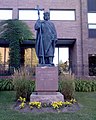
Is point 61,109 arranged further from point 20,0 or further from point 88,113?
point 20,0

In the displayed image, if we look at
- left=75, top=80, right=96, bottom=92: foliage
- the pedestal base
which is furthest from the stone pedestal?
left=75, top=80, right=96, bottom=92: foliage

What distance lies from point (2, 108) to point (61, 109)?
2.19m

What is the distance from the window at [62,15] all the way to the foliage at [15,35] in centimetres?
311

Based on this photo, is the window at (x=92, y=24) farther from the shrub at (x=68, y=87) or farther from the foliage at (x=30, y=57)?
the shrub at (x=68, y=87)

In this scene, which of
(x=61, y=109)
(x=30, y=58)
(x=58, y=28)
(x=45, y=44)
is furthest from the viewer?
(x=30, y=58)

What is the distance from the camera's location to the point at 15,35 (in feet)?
68.1

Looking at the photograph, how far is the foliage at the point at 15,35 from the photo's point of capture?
20281 millimetres

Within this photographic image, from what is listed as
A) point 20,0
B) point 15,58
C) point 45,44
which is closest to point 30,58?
point 15,58

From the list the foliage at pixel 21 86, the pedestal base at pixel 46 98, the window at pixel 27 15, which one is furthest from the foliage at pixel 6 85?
the window at pixel 27 15

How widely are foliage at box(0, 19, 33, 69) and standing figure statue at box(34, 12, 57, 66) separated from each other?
31.4ft

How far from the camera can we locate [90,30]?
913 inches

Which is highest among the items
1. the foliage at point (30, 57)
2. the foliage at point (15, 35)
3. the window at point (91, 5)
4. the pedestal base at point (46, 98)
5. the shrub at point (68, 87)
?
the window at point (91, 5)

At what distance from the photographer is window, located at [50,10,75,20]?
2308 centimetres

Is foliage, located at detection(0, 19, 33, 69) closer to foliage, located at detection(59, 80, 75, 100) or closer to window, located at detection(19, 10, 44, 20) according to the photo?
window, located at detection(19, 10, 44, 20)
